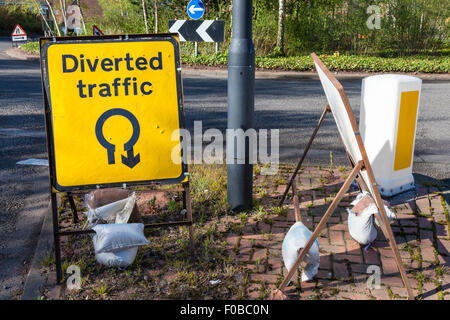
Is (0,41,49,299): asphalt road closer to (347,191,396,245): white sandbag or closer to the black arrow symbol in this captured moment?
the black arrow symbol

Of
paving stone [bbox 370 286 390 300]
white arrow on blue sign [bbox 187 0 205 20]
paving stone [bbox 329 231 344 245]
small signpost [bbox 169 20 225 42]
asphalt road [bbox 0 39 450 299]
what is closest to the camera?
paving stone [bbox 370 286 390 300]

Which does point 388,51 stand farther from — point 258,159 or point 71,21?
point 71,21

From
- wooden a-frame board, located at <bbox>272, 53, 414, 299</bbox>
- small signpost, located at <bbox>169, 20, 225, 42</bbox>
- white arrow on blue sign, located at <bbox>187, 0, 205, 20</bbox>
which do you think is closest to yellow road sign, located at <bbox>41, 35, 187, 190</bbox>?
wooden a-frame board, located at <bbox>272, 53, 414, 299</bbox>

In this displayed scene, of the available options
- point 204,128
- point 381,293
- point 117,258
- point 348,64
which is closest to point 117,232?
point 117,258

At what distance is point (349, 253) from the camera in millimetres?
3496

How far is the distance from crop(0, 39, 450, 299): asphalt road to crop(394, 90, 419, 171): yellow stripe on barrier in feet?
2.70

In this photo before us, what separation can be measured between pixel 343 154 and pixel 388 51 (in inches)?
489

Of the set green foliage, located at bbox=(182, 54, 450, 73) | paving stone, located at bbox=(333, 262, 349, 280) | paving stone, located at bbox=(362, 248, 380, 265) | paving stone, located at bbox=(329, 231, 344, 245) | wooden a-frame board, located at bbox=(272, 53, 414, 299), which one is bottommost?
paving stone, located at bbox=(333, 262, 349, 280)

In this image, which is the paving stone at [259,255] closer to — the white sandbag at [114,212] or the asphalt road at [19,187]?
the white sandbag at [114,212]

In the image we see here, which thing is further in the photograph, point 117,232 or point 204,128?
point 204,128

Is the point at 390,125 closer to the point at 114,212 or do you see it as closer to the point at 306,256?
the point at 306,256

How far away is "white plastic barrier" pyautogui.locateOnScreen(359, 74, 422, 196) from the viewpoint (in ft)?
14.3

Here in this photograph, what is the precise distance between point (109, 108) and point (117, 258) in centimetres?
108
